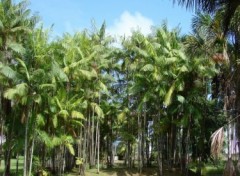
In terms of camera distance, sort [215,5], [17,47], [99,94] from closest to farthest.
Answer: [215,5] < [17,47] < [99,94]

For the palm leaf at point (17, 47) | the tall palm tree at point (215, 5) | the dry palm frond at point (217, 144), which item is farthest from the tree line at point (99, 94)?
the tall palm tree at point (215, 5)

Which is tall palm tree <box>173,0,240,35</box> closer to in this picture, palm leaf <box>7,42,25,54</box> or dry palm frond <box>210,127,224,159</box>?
dry palm frond <box>210,127,224,159</box>

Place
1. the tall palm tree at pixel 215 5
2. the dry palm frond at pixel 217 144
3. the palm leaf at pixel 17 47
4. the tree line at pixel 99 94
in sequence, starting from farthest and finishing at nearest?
the tree line at pixel 99 94 → the palm leaf at pixel 17 47 → the dry palm frond at pixel 217 144 → the tall palm tree at pixel 215 5

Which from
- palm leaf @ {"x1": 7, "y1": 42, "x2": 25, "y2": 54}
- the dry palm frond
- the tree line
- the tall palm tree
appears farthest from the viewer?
the tree line

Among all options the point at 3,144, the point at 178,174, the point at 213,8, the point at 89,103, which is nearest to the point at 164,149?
the point at 178,174

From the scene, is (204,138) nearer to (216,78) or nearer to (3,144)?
(216,78)

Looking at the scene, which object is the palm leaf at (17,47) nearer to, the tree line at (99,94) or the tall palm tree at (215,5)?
the tree line at (99,94)

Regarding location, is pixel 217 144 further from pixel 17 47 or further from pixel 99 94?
pixel 99 94

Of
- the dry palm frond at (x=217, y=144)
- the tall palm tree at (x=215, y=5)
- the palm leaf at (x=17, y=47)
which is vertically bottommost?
the dry palm frond at (x=217, y=144)

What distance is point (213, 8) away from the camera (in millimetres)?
8828

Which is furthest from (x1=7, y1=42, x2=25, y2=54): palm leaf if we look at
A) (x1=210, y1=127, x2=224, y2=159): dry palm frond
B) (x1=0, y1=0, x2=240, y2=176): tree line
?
(x1=210, y1=127, x2=224, y2=159): dry palm frond

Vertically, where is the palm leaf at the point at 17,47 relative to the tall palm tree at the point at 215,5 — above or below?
above

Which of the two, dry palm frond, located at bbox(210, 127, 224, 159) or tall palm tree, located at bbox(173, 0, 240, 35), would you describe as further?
dry palm frond, located at bbox(210, 127, 224, 159)

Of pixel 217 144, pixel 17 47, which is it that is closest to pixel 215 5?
pixel 217 144
